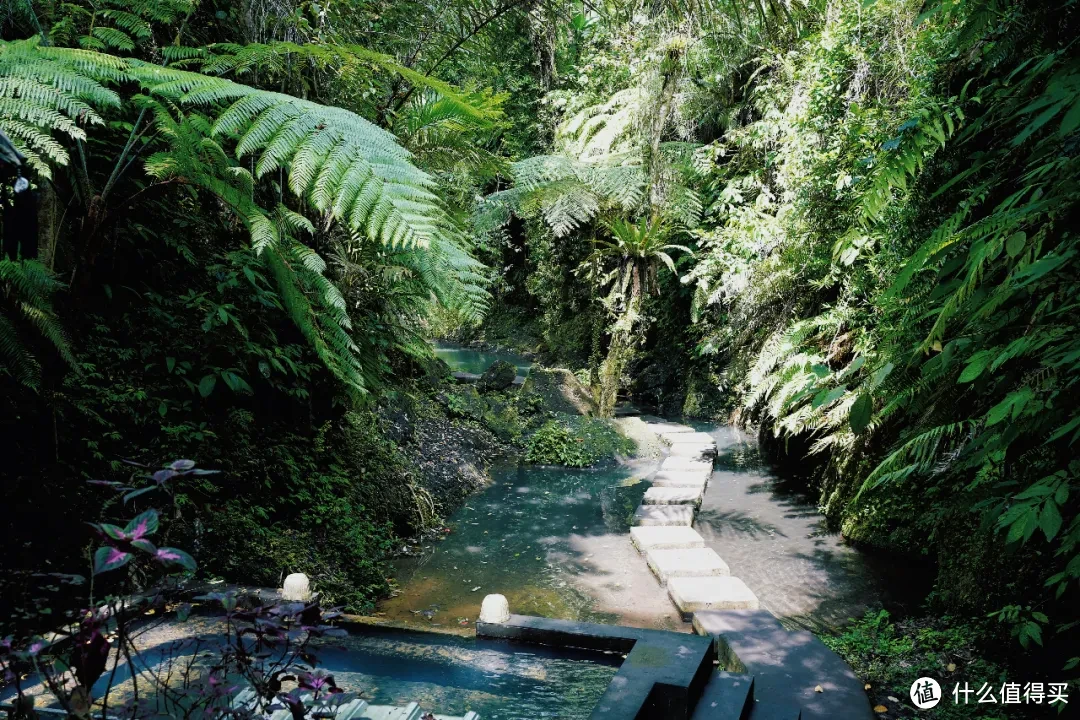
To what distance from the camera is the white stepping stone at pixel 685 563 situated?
4066 mm

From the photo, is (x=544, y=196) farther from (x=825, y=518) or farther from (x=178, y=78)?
(x=178, y=78)

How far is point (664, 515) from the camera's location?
514 cm

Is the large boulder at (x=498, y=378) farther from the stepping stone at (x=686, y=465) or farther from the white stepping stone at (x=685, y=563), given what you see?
the white stepping stone at (x=685, y=563)

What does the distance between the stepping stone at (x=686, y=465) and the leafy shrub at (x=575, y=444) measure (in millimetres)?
816

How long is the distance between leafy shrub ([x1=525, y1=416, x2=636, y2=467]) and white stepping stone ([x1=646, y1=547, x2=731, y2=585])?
264 centimetres

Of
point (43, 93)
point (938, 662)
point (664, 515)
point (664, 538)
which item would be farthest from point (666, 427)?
point (43, 93)

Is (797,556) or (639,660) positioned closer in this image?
(639,660)

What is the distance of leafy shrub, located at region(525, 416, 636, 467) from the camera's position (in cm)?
709

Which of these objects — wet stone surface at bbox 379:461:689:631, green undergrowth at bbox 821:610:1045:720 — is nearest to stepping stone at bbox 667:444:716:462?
wet stone surface at bbox 379:461:689:631

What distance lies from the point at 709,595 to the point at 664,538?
1.04m

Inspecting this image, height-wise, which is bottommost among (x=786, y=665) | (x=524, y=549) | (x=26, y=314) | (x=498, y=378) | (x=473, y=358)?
(x=473, y=358)

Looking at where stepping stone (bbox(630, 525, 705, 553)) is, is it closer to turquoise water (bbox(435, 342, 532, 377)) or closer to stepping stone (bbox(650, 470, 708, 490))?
stepping stone (bbox(650, 470, 708, 490))

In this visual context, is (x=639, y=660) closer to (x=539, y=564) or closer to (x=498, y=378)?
→ (x=539, y=564)

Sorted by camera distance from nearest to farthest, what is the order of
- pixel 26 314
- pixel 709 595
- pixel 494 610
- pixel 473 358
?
pixel 26 314 → pixel 494 610 → pixel 709 595 → pixel 473 358
